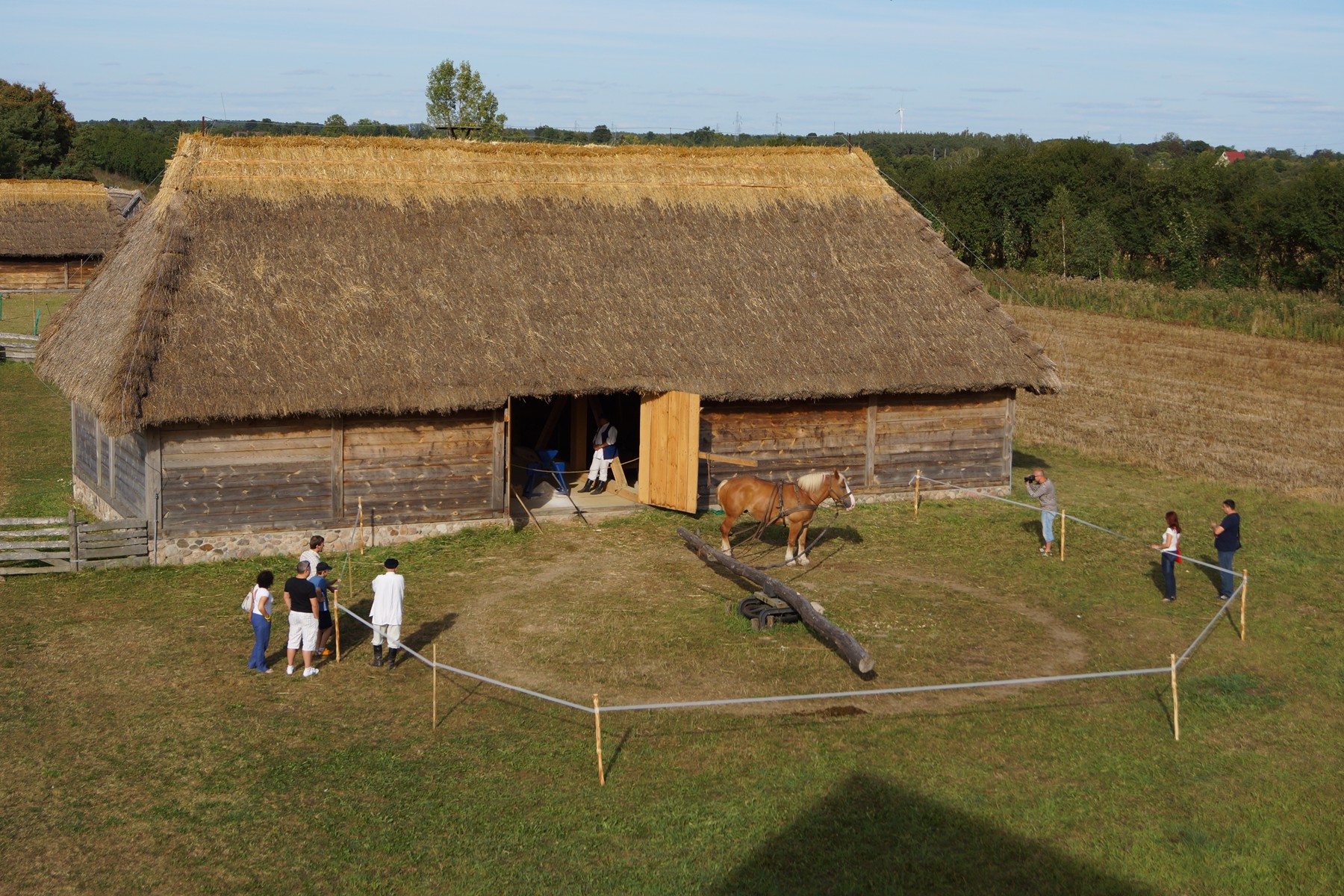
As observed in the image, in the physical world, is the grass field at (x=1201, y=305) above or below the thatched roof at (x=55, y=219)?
below

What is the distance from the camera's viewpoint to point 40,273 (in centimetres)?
4694

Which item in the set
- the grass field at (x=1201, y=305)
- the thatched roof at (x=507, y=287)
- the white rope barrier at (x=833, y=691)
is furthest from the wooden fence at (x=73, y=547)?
the grass field at (x=1201, y=305)

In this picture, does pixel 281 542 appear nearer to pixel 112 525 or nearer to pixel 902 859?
pixel 112 525

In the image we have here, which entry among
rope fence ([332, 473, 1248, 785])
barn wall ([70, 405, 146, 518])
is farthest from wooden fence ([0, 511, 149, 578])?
rope fence ([332, 473, 1248, 785])

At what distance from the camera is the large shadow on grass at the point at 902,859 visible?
29.3ft

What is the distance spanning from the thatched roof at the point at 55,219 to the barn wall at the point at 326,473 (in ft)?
108

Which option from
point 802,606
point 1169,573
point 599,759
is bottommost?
point 599,759

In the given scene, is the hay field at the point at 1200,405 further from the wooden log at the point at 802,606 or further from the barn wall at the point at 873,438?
the wooden log at the point at 802,606

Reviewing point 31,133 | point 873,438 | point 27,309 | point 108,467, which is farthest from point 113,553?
point 31,133

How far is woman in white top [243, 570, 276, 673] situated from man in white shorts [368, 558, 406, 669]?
3.69 ft

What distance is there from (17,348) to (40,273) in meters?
12.8

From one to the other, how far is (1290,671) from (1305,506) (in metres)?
9.05

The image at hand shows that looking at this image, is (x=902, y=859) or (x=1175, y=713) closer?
(x=902, y=859)

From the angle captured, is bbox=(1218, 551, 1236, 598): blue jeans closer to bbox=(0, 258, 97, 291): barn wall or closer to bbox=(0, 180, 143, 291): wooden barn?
bbox=(0, 180, 143, 291): wooden barn
